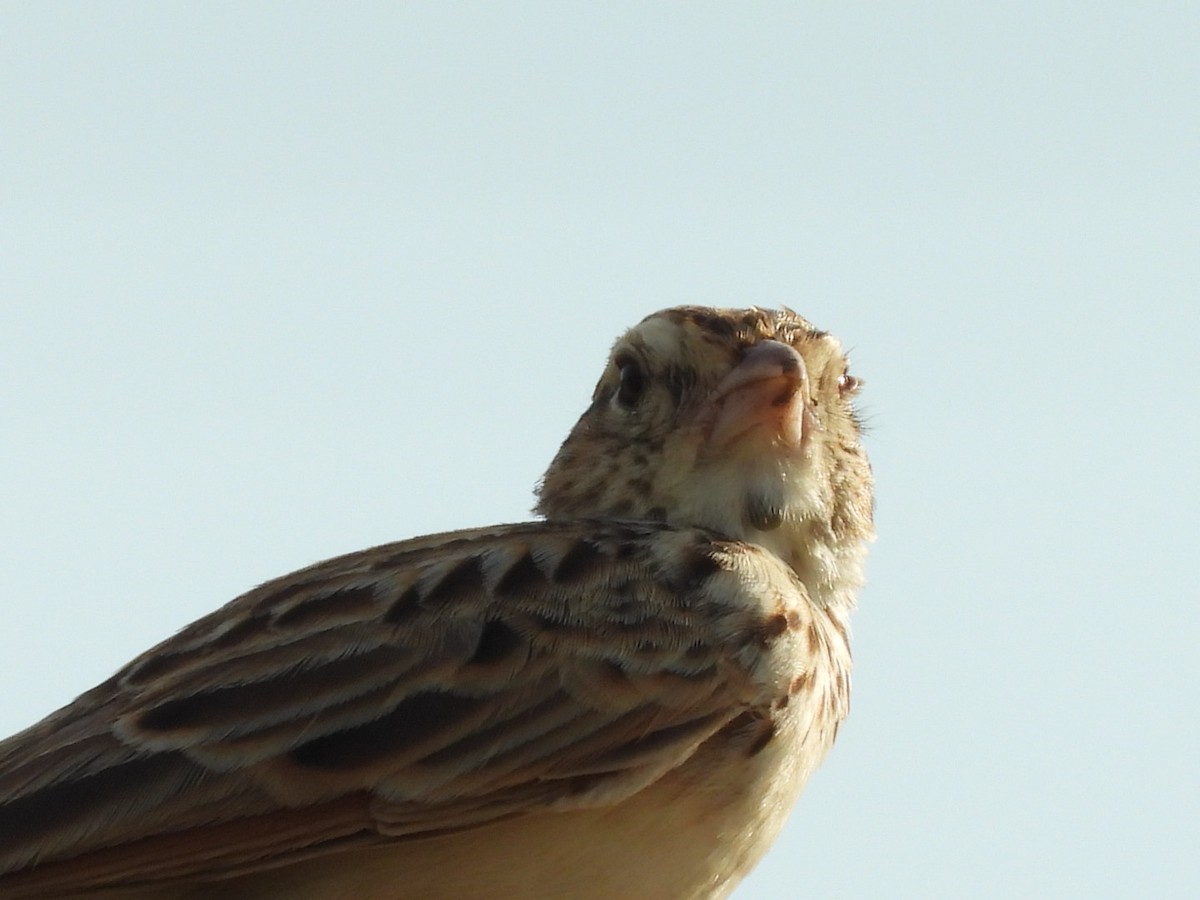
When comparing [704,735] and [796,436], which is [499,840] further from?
[796,436]

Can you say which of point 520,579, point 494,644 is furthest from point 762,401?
point 494,644

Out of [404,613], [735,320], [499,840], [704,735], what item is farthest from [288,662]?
[735,320]

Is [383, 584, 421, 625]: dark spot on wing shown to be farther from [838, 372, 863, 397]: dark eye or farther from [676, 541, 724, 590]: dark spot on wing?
[838, 372, 863, 397]: dark eye

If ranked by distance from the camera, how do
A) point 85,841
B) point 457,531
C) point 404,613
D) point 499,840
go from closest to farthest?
point 85,841
point 499,840
point 404,613
point 457,531

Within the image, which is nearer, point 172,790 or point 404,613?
point 172,790

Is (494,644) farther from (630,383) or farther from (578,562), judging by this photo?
(630,383)

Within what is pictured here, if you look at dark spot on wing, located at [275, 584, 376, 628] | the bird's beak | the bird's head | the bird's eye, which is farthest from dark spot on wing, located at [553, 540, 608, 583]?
the bird's eye
